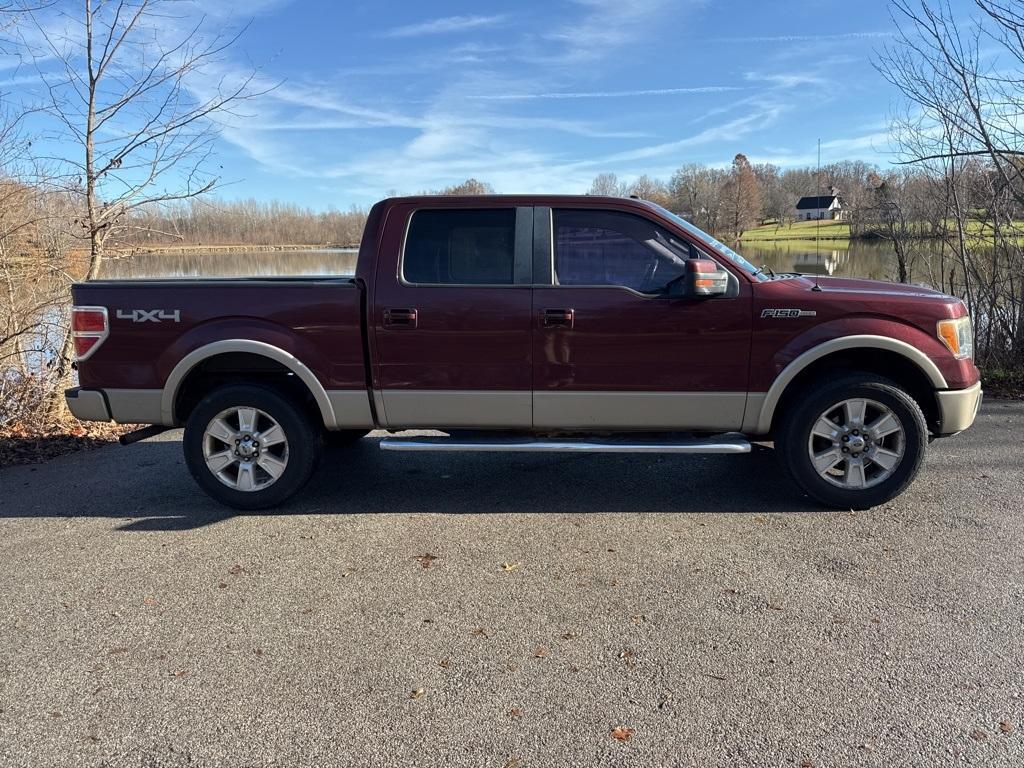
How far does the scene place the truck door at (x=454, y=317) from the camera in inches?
176

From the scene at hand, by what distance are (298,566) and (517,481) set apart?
1881 mm

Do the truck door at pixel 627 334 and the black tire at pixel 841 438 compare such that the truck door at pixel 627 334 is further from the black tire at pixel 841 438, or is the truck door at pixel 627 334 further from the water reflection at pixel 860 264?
the water reflection at pixel 860 264

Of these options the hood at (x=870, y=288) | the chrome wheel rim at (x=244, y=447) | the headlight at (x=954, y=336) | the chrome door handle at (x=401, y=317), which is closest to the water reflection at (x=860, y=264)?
the hood at (x=870, y=288)

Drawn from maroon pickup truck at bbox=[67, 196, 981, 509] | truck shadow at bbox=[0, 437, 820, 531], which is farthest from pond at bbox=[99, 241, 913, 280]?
maroon pickup truck at bbox=[67, 196, 981, 509]

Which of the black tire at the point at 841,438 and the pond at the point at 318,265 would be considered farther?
the pond at the point at 318,265

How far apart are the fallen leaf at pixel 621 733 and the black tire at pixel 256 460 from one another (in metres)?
2.88

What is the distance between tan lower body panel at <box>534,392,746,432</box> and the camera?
448 centimetres

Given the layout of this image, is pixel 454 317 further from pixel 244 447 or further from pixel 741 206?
pixel 741 206

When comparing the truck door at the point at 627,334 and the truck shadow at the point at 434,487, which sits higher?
the truck door at the point at 627,334

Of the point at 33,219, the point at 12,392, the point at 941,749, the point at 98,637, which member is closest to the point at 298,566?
the point at 98,637

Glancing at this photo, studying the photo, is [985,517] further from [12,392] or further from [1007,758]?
[12,392]

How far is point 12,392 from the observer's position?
267 inches

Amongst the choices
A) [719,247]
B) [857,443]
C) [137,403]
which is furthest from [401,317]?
[857,443]

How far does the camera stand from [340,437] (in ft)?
18.4
